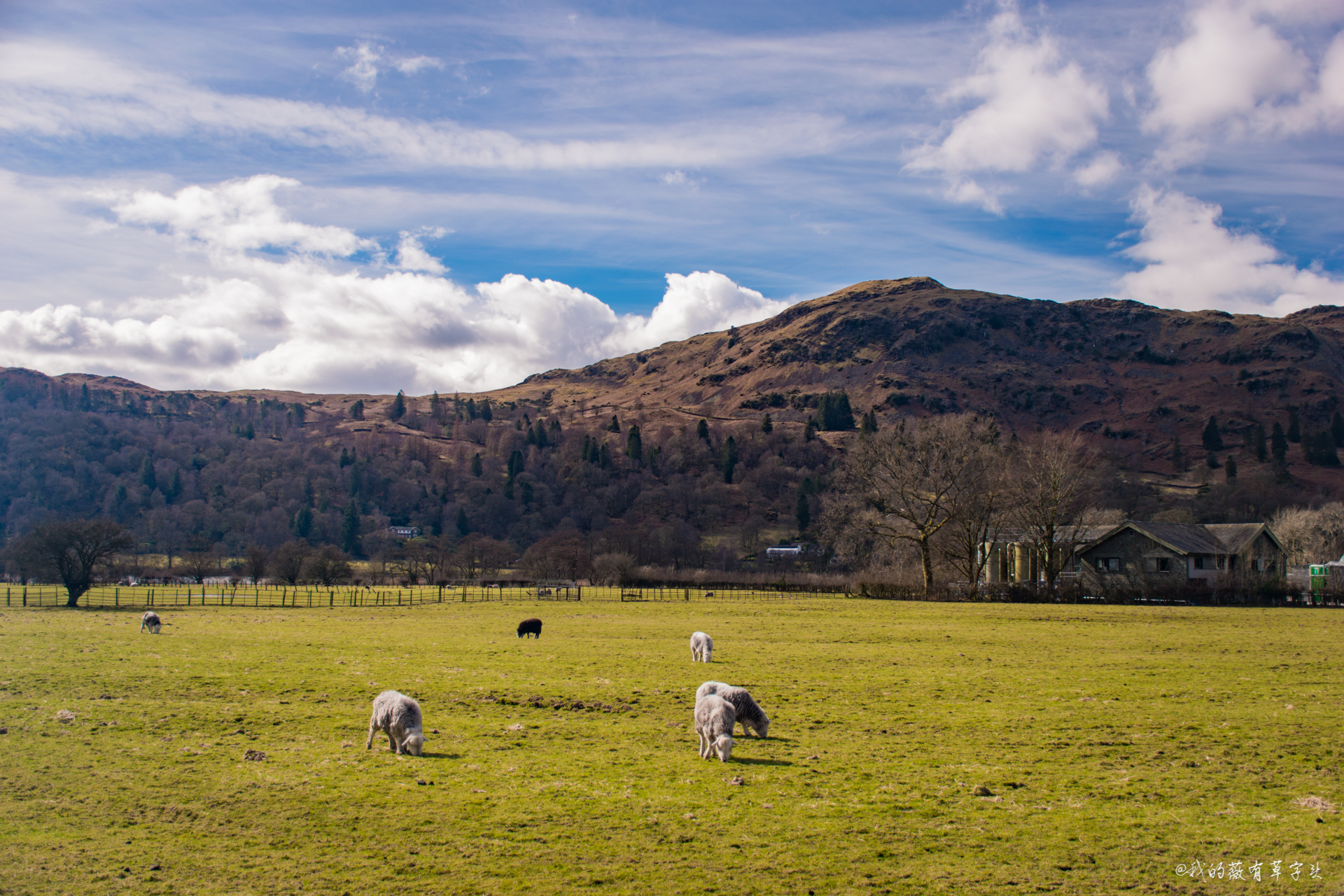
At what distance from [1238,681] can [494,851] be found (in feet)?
68.4

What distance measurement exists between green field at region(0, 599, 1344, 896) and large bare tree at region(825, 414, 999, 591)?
3976cm

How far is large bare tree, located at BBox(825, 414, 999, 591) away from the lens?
210 ft

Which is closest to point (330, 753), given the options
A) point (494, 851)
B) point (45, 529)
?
point (494, 851)

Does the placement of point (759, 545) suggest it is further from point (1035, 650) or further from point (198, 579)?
point (1035, 650)

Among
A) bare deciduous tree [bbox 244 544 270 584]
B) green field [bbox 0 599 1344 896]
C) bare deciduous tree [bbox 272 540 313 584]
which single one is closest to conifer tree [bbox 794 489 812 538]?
bare deciduous tree [bbox 272 540 313 584]

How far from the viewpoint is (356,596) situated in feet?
241

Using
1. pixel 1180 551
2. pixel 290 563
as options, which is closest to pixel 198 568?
pixel 290 563

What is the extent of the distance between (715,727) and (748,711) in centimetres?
152

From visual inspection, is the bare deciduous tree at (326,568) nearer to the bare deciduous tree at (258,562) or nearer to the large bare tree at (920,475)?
the bare deciduous tree at (258,562)

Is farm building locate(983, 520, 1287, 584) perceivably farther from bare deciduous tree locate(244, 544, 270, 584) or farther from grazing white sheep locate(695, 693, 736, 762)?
bare deciduous tree locate(244, 544, 270, 584)

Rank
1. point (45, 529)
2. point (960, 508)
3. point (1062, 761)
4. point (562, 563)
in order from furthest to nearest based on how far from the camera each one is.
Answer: point (562, 563) < point (960, 508) < point (45, 529) < point (1062, 761)

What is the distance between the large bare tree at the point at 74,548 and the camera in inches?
2156

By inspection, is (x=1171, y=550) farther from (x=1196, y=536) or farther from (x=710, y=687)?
(x=710, y=687)

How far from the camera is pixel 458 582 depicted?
9894cm
